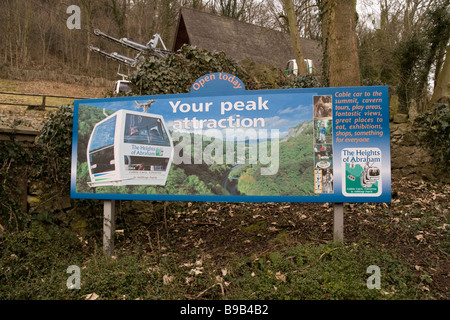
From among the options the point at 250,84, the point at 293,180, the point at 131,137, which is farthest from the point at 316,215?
the point at 250,84

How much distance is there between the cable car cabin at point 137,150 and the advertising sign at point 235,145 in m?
0.01

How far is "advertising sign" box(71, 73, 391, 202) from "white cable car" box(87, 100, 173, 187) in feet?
0.05

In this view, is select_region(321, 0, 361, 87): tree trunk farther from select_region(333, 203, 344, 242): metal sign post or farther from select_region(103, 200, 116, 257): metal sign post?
select_region(103, 200, 116, 257): metal sign post

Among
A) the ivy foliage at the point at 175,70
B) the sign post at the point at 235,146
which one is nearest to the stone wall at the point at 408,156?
the ivy foliage at the point at 175,70

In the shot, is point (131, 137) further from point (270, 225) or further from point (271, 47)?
point (271, 47)

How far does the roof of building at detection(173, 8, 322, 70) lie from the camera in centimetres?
2103

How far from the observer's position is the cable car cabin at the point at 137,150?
505 cm

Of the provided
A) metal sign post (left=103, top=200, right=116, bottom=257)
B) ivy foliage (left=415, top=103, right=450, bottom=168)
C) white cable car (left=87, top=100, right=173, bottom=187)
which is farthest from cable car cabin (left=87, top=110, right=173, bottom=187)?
ivy foliage (left=415, top=103, right=450, bottom=168)

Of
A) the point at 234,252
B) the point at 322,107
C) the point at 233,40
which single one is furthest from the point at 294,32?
the point at 234,252

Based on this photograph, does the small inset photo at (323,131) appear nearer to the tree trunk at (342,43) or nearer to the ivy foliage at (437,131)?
the tree trunk at (342,43)

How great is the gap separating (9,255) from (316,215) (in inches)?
179

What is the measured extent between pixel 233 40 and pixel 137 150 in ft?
64.2

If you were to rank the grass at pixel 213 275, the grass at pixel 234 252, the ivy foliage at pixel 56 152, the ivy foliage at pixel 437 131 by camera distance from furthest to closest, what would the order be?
the ivy foliage at pixel 437 131 → the ivy foliage at pixel 56 152 → the grass at pixel 234 252 → the grass at pixel 213 275

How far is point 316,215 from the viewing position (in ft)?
19.7
